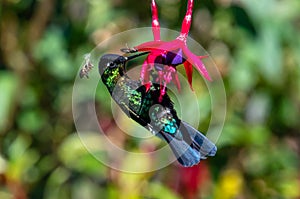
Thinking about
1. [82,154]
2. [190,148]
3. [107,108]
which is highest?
[190,148]

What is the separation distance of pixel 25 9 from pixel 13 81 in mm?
140

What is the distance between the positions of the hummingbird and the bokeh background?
0.79 m

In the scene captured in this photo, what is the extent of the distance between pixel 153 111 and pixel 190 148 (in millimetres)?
27

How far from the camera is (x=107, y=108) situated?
4.12 ft

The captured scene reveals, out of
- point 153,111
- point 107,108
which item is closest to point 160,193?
point 107,108

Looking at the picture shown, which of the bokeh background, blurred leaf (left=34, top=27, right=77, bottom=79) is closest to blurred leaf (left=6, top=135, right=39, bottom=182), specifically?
the bokeh background

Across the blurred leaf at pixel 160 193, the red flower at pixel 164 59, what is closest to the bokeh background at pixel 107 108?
the blurred leaf at pixel 160 193

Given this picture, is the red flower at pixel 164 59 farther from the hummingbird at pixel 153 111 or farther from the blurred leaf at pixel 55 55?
the blurred leaf at pixel 55 55

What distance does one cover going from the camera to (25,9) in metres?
1.28

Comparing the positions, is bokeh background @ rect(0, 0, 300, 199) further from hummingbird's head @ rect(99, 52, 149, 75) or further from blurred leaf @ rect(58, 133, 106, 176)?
hummingbird's head @ rect(99, 52, 149, 75)

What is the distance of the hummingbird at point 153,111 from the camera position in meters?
0.27

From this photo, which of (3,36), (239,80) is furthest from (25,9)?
(239,80)

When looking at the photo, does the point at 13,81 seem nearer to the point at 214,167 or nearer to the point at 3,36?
the point at 3,36

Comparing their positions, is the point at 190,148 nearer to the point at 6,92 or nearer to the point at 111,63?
the point at 111,63
